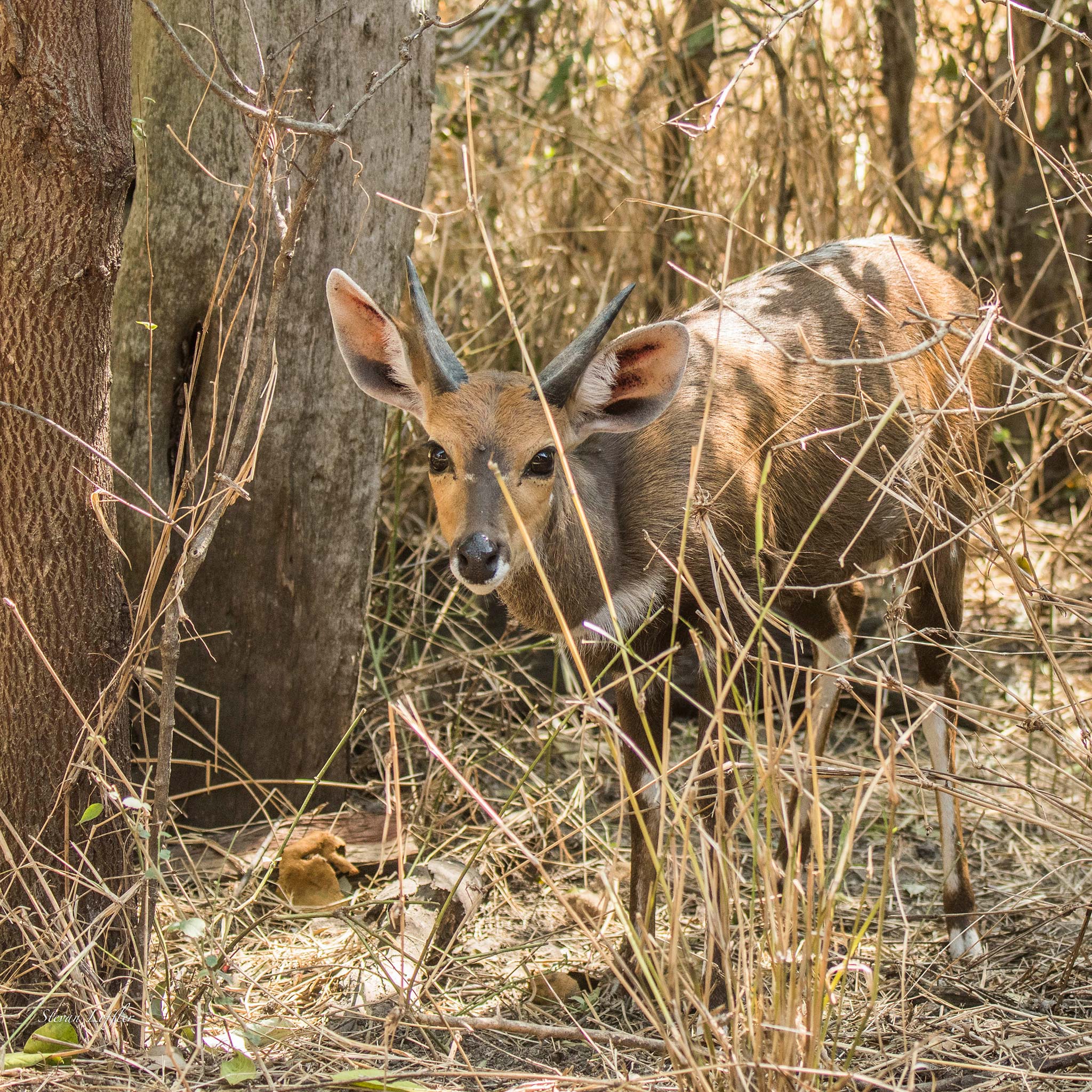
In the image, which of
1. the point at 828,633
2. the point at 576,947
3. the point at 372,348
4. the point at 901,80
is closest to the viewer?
the point at 372,348

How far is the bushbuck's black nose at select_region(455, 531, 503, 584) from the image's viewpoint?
3508 mm

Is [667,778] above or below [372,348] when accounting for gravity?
below

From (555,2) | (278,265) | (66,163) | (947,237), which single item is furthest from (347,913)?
(555,2)

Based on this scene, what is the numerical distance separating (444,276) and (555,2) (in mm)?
2176

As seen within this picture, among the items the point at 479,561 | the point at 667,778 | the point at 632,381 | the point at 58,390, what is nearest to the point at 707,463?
the point at 632,381

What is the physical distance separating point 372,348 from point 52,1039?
84.5 inches

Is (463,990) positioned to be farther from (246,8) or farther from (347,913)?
(246,8)

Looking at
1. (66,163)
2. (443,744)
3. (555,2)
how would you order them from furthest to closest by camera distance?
(555,2)
(443,744)
(66,163)

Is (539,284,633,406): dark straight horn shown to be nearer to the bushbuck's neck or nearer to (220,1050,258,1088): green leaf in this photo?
the bushbuck's neck

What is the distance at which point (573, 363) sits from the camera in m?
3.78

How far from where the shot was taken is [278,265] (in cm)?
317

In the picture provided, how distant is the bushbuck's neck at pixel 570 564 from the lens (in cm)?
402

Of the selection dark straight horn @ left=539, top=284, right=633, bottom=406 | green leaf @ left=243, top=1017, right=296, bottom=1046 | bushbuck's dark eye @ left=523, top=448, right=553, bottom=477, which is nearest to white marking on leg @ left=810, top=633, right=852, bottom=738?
bushbuck's dark eye @ left=523, top=448, right=553, bottom=477

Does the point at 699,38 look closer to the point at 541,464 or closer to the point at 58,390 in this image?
the point at 541,464
